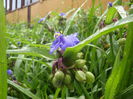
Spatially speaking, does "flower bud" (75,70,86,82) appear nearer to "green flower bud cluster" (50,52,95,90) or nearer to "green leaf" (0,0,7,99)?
"green flower bud cluster" (50,52,95,90)

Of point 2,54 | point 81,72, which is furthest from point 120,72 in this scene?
point 2,54

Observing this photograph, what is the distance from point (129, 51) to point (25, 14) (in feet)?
26.4

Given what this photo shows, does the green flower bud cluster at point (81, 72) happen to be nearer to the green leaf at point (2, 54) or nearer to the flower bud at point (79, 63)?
the flower bud at point (79, 63)

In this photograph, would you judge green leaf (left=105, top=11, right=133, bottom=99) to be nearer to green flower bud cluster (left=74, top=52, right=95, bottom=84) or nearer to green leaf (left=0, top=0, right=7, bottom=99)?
green flower bud cluster (left=74, top=52, right=95, bottom=84)

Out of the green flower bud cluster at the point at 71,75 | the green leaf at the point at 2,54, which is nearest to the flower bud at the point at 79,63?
the green flower bud cluster at the point at 71,75

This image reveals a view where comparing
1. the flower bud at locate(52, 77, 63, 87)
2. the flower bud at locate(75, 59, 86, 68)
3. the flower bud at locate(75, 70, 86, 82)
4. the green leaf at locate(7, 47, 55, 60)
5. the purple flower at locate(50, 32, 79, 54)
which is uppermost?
the purple flower at locate(50, 32, 79, 54)

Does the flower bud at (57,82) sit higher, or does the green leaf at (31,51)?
the green leaf at (31,51)

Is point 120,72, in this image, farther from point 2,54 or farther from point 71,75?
point 2,54

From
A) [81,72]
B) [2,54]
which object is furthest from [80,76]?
[2,54]

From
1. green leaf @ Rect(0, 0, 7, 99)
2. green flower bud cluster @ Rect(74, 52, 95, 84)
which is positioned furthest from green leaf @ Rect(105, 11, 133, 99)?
green leaf @ Rect(0, 0, 7, 99)

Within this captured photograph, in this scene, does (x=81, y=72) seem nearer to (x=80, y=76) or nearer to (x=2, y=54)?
(x=80, y=76)

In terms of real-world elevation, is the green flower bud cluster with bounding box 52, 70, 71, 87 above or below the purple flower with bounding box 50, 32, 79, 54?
below

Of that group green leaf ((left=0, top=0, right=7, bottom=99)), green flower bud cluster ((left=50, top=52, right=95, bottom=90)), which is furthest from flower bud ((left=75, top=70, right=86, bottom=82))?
green leaf ((left=0, top=0, right=7, bottom=99))

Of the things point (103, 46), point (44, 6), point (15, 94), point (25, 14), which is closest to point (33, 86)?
point (15, 94)
